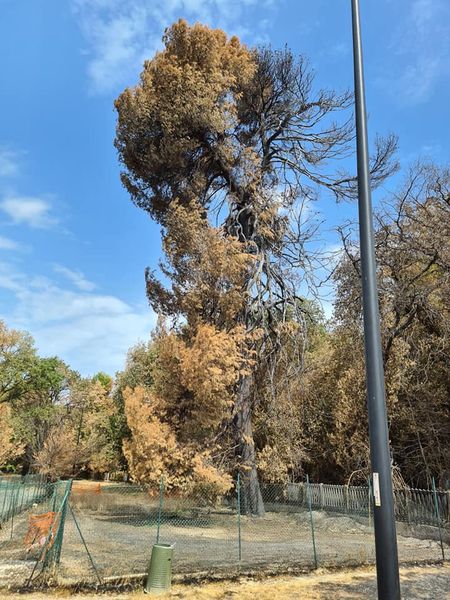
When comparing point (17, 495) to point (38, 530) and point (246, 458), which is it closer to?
point (246, 458)

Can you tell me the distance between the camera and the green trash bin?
811cm

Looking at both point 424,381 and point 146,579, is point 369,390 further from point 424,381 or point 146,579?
point 424,381

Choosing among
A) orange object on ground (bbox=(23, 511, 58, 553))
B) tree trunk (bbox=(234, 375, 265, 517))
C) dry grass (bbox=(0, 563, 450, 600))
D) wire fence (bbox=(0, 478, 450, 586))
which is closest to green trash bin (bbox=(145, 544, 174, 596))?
dry grass (bbox=(0, 563, 450, 600))

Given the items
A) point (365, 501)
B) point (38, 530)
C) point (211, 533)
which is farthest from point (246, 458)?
point (38, 530)

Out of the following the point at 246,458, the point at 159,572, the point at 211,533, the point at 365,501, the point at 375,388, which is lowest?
the point at 211,533

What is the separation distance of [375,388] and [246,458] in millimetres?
16913

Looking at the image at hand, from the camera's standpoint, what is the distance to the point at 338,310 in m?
21.8

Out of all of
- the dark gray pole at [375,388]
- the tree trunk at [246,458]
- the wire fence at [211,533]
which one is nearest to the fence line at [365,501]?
the wire fence at [211,533]

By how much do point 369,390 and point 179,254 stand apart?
53.2 ft

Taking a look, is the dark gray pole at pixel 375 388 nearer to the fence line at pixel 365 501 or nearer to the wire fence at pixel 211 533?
the wire fence at pixel 211 533

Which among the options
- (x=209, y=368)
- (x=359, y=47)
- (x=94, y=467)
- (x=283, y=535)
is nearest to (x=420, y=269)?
(x=209, y=368)

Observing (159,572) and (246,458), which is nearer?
(159,572)

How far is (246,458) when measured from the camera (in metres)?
20.7

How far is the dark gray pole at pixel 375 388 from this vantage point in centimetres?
434
